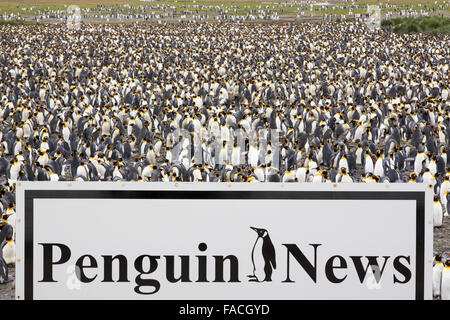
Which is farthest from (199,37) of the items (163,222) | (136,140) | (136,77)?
(163,222)

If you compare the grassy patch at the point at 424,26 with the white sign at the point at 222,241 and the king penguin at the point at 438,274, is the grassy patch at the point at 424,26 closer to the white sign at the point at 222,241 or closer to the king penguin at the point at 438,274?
the king penguin at the point at 438,274

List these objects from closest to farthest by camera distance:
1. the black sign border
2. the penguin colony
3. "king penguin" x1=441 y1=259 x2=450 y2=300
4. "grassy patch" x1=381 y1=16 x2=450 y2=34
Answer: the black sign border → "king penguin" x1=441 y1=259 x2=450 y2=300 → the penguin colony → "grassy patch" x1=381 y1=16 x2=450 y2=34

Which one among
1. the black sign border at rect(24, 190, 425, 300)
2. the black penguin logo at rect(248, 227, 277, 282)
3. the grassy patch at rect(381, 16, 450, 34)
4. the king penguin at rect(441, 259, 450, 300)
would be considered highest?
the grassy patch at rect(381, 16, 450, 34)

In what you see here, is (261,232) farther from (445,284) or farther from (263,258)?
(445,284)

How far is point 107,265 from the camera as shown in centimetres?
162

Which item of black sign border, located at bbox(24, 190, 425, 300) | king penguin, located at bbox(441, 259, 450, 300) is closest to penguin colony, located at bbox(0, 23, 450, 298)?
king penguin, located at bbox(441, 259, 450, 300)

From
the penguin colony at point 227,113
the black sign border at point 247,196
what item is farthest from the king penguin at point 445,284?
the black sign border at point 247,196

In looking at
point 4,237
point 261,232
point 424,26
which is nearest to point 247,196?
point 261,232

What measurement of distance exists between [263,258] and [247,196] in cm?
17

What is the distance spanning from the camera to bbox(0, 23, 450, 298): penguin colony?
1282 centimetres

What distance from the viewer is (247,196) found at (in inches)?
61.6

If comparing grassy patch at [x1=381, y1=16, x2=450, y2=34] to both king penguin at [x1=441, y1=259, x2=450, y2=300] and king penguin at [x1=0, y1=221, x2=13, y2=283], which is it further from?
king penguin at [x1=0, y1=221, x2=13, y2=283]

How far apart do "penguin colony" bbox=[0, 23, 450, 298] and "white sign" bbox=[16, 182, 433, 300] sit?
246 inches

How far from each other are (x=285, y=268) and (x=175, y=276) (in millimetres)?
284
